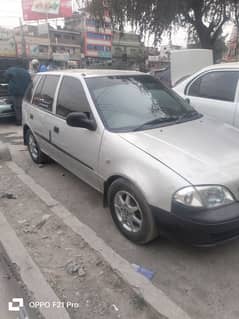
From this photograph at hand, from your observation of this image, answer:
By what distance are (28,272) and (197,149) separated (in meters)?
1.79

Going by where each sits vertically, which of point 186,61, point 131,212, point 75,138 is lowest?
point 131,212

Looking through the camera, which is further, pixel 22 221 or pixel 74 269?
pixel 22 221

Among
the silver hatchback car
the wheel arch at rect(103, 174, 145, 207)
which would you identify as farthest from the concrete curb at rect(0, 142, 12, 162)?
the wheel arch at rect(103, 174, 145, 207)

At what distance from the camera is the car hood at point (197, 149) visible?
238 centimetres

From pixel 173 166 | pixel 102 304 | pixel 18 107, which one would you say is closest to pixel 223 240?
pixel 173 166

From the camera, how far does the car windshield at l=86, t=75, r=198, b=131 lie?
10.5ft

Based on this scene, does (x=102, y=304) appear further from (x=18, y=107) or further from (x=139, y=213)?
(x=18, y=107)

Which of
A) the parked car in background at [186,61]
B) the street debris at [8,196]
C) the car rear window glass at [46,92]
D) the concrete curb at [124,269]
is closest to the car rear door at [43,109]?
the car rear window glass at [46,92]

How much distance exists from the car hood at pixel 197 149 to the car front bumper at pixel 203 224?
0.21 metres

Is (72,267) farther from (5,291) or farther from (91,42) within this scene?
(91,42)

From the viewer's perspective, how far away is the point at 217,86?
4609mm

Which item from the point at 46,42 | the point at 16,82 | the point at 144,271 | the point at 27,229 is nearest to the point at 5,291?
the point at 27,229

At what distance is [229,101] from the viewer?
4391 millimetres

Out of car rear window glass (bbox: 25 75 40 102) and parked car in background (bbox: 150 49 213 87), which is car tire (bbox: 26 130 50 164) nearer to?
car rear window glass (bbox: 25 75 40 102)
